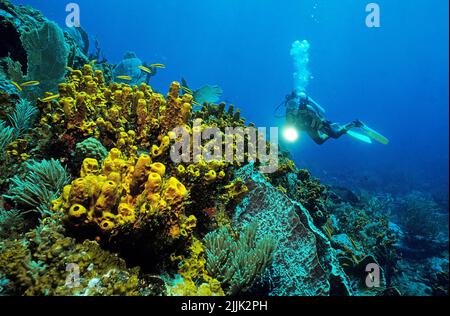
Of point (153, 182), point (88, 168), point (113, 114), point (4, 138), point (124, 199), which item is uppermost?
→ point (113, 114)

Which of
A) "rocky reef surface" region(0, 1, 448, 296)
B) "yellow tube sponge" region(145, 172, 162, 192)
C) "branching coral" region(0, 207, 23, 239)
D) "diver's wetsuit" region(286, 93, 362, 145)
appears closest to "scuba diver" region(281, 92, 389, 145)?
"diver's wetsuit" region(286, 93, 362, 145)

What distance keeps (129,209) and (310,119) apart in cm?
973

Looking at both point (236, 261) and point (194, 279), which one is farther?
point (236, 261)

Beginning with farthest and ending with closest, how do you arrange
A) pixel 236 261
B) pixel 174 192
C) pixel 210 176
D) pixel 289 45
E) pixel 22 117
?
pixel 289 45 < pixel 22 117 < pixel 210 176 < pixel 236 261 < pixel 174 192

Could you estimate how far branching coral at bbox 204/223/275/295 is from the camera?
2649 mm

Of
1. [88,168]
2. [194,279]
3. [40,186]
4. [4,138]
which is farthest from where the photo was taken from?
[4,138]

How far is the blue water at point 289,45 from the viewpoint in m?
118

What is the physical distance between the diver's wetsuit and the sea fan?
29.6 ft

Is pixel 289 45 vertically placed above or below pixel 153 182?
above

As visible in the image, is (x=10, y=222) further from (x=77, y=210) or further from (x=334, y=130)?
(x=334, y=130)

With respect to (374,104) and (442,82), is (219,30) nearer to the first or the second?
(374,104)

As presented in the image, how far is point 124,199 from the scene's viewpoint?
2.31m

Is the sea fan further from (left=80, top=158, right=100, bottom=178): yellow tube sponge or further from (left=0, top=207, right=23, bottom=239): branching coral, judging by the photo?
(left=80, top=158, right=100, bottom=178): yellow tube sponge

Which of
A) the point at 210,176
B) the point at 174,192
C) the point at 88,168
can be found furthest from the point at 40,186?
the point at 210,176
